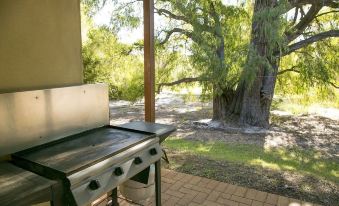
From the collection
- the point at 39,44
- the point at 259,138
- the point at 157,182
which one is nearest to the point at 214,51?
the point at 259,138

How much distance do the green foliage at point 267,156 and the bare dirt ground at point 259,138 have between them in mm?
262

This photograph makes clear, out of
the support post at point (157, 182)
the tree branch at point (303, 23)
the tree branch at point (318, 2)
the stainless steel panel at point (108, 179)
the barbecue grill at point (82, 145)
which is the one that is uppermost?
the tree branch at point (318, 2)

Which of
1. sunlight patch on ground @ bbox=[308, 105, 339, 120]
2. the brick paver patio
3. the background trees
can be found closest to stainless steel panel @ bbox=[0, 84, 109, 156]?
the brick paver patio

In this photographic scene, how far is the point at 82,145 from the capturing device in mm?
1619

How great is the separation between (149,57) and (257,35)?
122 inches

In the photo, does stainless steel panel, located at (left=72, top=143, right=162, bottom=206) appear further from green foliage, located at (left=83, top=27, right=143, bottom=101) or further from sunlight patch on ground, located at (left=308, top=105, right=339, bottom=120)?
sunlight patch on ground, located at (left=308, top=105, right=339, bottom=120)

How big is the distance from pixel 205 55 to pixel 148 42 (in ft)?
8.59

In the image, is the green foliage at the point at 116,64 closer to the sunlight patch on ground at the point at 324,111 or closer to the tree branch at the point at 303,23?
the tree branch at the point at 303,23

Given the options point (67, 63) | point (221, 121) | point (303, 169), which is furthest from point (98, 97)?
point (221, 121)

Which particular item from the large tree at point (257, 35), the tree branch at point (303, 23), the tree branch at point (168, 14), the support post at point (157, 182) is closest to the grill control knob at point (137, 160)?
A: the support post at point (157, 182)

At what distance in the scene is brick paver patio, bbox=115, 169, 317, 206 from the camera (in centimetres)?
248

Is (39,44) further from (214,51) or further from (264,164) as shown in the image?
(214,51)

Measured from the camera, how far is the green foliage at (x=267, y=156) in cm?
375

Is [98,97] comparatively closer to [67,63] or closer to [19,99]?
[67,63]
